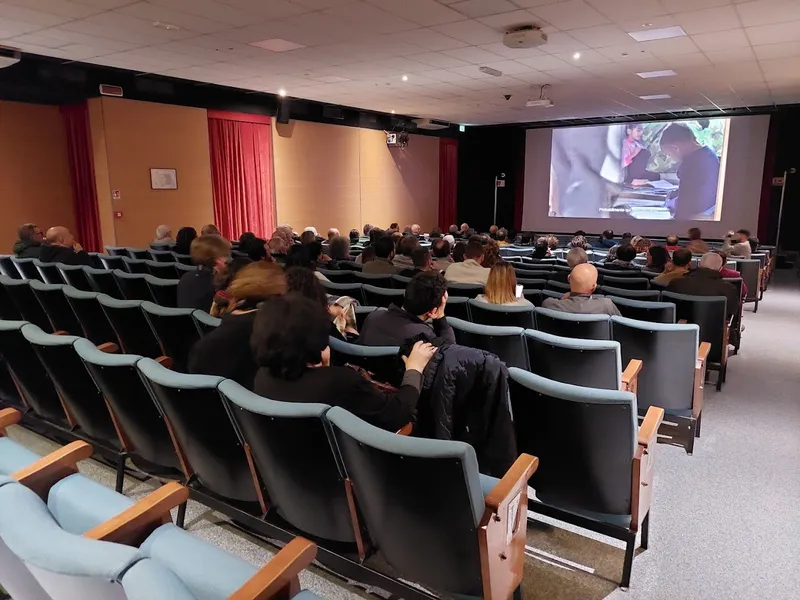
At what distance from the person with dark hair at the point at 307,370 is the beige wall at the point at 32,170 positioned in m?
9.73

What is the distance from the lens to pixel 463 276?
5312 millimetres

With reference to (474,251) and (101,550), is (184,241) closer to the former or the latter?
(474,251)

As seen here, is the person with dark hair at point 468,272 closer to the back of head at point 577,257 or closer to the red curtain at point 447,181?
the back of head at point 577,257

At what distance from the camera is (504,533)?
5.48 feet

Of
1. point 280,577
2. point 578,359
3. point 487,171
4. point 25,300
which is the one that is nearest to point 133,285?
point 25,300

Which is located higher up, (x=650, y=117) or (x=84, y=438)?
(x=650, y=117)

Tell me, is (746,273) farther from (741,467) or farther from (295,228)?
(295,228)

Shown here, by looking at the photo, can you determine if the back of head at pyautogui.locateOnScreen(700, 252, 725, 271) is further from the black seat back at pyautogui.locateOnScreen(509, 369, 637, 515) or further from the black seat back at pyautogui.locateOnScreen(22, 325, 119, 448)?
the black seat back at pyautogui.locateOnScreen(22, 325, 119, 448)

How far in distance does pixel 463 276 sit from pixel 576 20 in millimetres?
3158

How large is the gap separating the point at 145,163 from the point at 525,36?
714 centimetres

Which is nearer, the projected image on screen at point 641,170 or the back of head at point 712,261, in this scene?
the back of head at point 712,261

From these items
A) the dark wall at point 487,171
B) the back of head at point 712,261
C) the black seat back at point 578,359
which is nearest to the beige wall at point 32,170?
the black seat back at point 578,359

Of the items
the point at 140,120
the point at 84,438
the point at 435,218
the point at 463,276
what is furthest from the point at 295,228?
the point at 84,438

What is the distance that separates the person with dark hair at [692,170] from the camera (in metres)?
13.8
